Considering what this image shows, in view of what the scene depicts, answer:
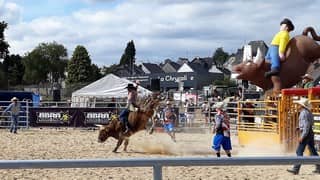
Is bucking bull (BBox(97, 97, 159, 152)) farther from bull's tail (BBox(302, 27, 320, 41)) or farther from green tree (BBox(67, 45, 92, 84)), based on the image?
green tree (BBox(67, 45, 92, 84))

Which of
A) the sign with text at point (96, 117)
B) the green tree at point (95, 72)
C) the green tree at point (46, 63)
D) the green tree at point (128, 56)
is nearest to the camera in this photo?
the sign with text at point (96, 117)

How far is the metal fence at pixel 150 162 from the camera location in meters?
4.55

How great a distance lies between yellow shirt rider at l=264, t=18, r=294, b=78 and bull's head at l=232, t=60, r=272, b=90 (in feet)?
1.62

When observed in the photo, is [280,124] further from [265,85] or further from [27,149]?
[27,149]

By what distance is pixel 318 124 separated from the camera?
14773mm

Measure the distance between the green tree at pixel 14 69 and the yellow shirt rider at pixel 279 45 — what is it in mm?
81310

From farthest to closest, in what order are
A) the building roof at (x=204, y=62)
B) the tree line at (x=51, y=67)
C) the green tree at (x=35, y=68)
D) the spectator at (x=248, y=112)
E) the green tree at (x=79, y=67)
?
the building roof at (x=204, y=62) → the green tree at (x=35, y=68) → the green tree at (x=79, y=67) → the tree line at (x=51, y=67) → the spectator at (x=248, y=112)

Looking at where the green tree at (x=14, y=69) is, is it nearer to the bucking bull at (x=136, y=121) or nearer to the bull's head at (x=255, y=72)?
the bucking bull at (x=136, y=121)

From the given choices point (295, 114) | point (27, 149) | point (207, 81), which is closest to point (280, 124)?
point (295, 114)

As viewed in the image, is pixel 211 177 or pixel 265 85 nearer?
pixel 211 177

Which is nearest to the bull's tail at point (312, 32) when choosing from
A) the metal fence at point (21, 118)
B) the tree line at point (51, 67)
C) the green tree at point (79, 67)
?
the metal fence at point (21, 118)

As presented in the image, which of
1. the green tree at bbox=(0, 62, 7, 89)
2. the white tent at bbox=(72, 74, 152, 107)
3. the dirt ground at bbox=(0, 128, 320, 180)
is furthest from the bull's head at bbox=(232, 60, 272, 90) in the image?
the green tree at bbox=(0, 62, 7, 89)

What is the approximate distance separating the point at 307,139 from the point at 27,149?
27.8 feet

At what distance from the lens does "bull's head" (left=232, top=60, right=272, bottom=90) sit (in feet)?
55.5
